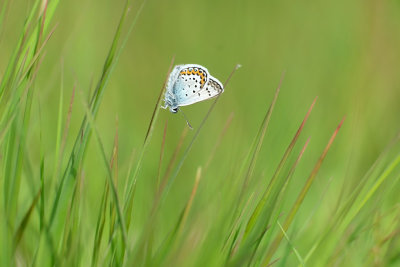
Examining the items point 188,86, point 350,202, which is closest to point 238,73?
point 188,86

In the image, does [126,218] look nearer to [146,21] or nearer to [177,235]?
[177,235]

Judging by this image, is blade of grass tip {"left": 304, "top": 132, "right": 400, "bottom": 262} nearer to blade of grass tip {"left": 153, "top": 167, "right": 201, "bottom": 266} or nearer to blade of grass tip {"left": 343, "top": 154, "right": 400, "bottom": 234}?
blade of grass tip {"left": 343, "top": 154, "right": 400, "bottom": 234}

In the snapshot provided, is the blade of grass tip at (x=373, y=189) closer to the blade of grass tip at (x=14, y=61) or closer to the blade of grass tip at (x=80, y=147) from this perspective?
the blade of grass tip at (x=80, y=147)

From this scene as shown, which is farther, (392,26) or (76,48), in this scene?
(392,26)

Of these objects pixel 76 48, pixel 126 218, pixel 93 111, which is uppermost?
→ pixel 93 111

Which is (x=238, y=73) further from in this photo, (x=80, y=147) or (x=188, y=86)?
(x=80, y=147)

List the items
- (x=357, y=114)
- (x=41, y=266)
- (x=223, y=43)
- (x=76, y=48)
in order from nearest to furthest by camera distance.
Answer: (x=41, y=266) → (x=357, y=114) → (x=76, y=48) → (x=223, y=43)

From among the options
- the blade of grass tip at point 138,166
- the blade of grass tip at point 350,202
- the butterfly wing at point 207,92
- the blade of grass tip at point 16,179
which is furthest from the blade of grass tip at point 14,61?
the blade of grass tip at point 350,202

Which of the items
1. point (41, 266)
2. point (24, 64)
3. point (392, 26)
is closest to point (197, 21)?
point (392, 26)
